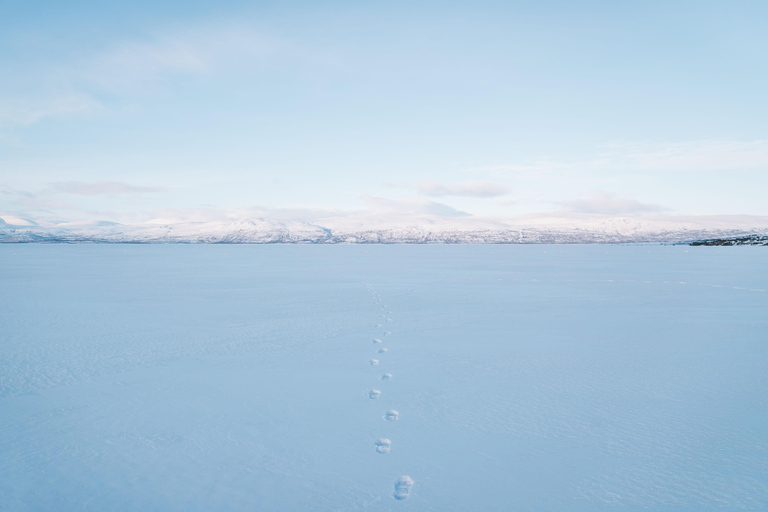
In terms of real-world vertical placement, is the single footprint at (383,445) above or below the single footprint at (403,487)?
above

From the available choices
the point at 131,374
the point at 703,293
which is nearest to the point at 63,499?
the point at 131,374

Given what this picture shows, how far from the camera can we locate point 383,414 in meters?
4.86

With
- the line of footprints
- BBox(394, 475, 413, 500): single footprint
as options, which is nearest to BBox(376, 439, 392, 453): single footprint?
the line of footprints

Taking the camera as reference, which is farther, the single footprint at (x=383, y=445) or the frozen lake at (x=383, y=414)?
the single footprint at (x=383, y=445)

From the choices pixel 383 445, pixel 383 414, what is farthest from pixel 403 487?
pixel 383 414

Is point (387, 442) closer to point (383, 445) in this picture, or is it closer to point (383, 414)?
point (383, 445)

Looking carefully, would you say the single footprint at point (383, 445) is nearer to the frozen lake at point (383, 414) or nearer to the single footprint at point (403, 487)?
the frozen lake at point (383, 414)

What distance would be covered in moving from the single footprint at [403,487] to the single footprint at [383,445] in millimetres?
457

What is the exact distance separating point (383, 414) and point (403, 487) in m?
1.39

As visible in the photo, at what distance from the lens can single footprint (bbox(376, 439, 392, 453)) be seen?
13.3ft

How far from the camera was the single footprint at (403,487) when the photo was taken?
11.0 ft

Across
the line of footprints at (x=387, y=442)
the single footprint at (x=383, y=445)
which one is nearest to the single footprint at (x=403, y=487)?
the line of footprints at (x=387, y=442)

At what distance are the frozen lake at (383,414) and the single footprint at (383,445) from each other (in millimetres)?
20

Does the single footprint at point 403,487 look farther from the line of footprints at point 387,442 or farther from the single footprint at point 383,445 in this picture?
the single footprint at point 383,445
